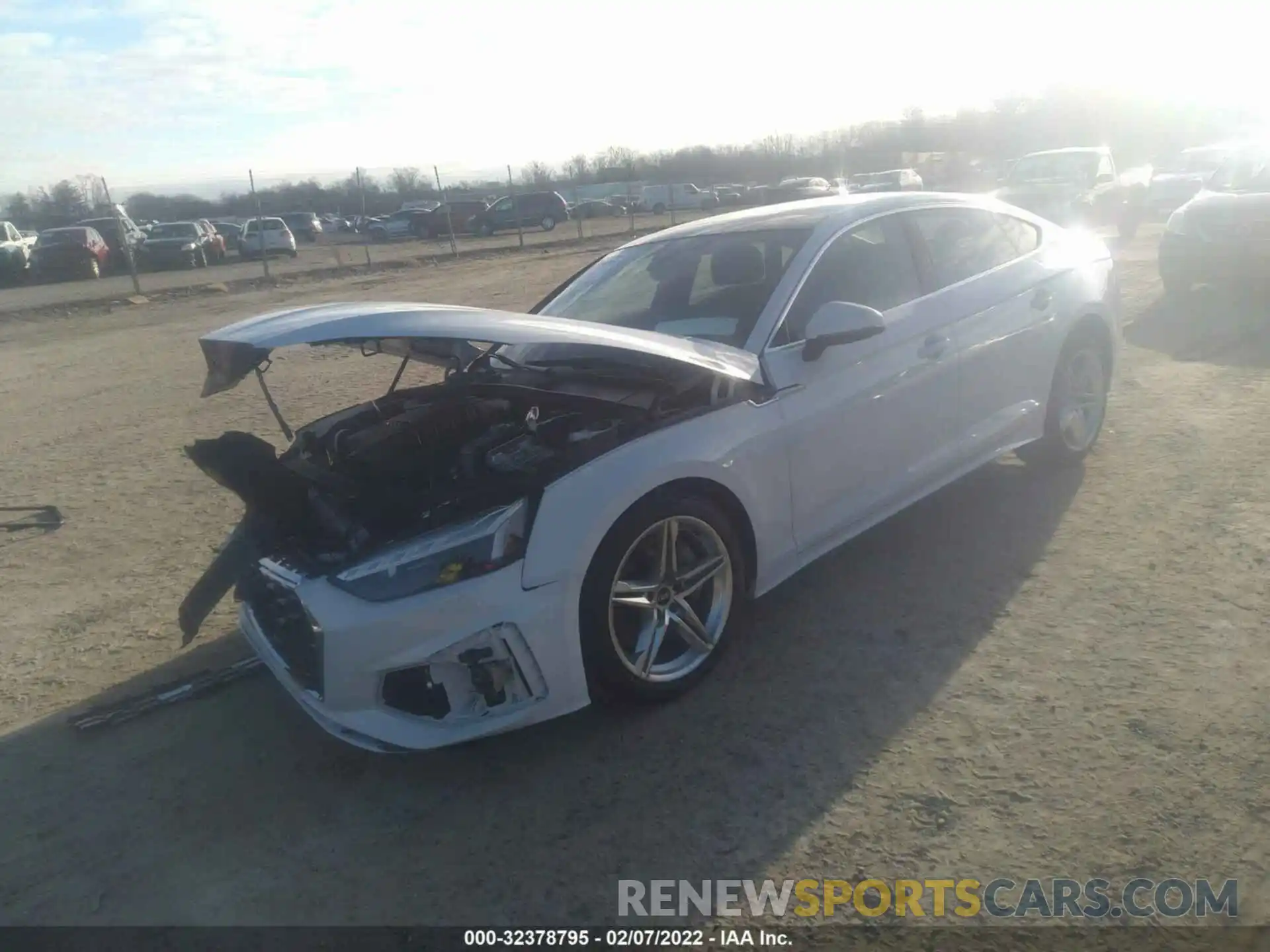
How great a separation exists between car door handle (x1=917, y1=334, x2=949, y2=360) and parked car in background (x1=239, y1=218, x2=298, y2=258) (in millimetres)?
31015

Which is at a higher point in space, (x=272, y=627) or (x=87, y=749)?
(x=272, y=627)

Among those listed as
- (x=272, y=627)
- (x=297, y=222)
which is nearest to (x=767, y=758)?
(x=272, y=627)

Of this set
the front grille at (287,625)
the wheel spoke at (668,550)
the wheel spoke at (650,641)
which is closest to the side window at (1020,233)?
the wheel spoke at (668,550)

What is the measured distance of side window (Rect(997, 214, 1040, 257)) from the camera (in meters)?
5.33

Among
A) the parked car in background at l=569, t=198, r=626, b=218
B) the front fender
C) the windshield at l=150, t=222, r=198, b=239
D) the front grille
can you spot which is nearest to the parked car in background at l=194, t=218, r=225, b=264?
the windshield at l=150, t=222, r=198, b=239

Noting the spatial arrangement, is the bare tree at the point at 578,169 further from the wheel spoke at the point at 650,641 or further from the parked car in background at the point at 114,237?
the wheel spoke at the point at 650,641

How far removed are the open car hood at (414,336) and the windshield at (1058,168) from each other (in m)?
15.9

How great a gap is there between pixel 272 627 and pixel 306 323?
Result: 1.08 m

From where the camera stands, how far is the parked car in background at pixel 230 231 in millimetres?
41125

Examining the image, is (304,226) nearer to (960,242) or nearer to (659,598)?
(960,242)

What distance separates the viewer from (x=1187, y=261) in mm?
10516

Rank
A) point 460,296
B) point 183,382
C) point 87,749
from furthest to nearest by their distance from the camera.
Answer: point 460,296
point 183,382
point 87,749

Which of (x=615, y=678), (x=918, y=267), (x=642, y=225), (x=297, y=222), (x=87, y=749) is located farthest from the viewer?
(x=297, y=222)

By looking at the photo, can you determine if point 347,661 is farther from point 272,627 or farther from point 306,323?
point 306,323
